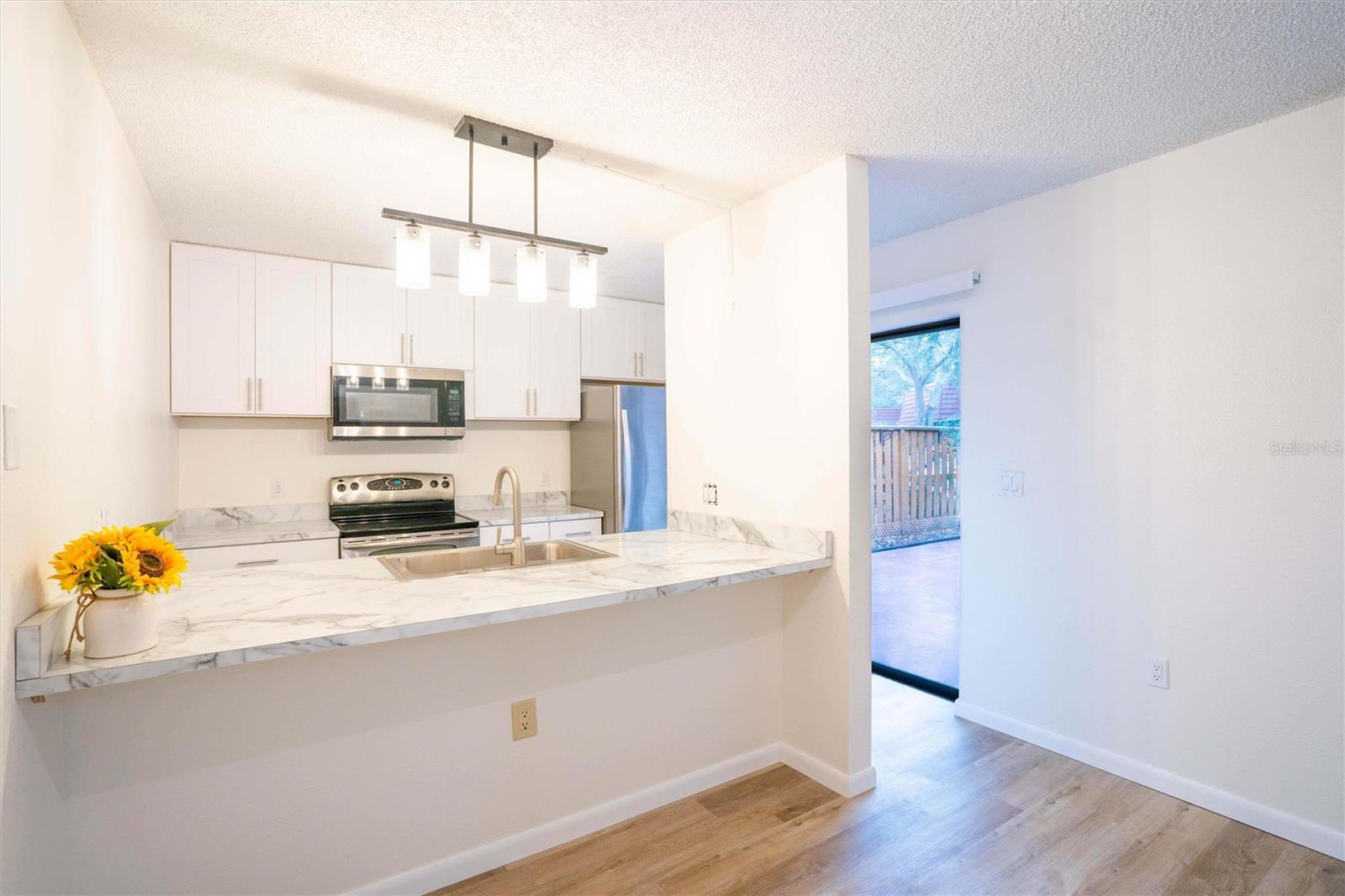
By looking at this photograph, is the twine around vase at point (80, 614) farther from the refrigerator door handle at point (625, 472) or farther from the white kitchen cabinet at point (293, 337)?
the refrigerator door handle at point (625, 472)

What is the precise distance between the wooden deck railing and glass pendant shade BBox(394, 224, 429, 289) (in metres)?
2.42

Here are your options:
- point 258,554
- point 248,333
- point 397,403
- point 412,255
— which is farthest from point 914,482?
point 248,333

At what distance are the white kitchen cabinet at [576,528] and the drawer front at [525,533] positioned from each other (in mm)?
55

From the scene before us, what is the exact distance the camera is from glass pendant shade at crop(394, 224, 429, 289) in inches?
79.4

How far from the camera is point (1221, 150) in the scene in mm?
2334

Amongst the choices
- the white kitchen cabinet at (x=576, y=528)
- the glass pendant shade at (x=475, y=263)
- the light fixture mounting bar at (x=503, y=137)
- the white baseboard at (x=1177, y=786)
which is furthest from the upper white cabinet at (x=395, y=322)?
the white baseboard at (x=1177, y=786)

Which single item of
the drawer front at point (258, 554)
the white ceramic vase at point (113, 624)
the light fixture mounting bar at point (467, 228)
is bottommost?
the drawer front at point (258, 554)

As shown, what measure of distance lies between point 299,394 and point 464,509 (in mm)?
1182

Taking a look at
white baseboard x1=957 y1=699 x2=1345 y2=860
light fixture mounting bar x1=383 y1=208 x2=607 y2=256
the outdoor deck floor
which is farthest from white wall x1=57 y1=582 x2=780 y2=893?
the outdoor deck floor

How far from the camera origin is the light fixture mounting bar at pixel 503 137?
2.13 metres

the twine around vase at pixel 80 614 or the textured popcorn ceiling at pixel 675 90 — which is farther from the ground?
the textured popcorn ceiling at pixel 675 90

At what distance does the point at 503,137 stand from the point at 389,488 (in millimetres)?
2471

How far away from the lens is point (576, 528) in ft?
13.7

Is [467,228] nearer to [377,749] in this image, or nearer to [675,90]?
[675,90]
